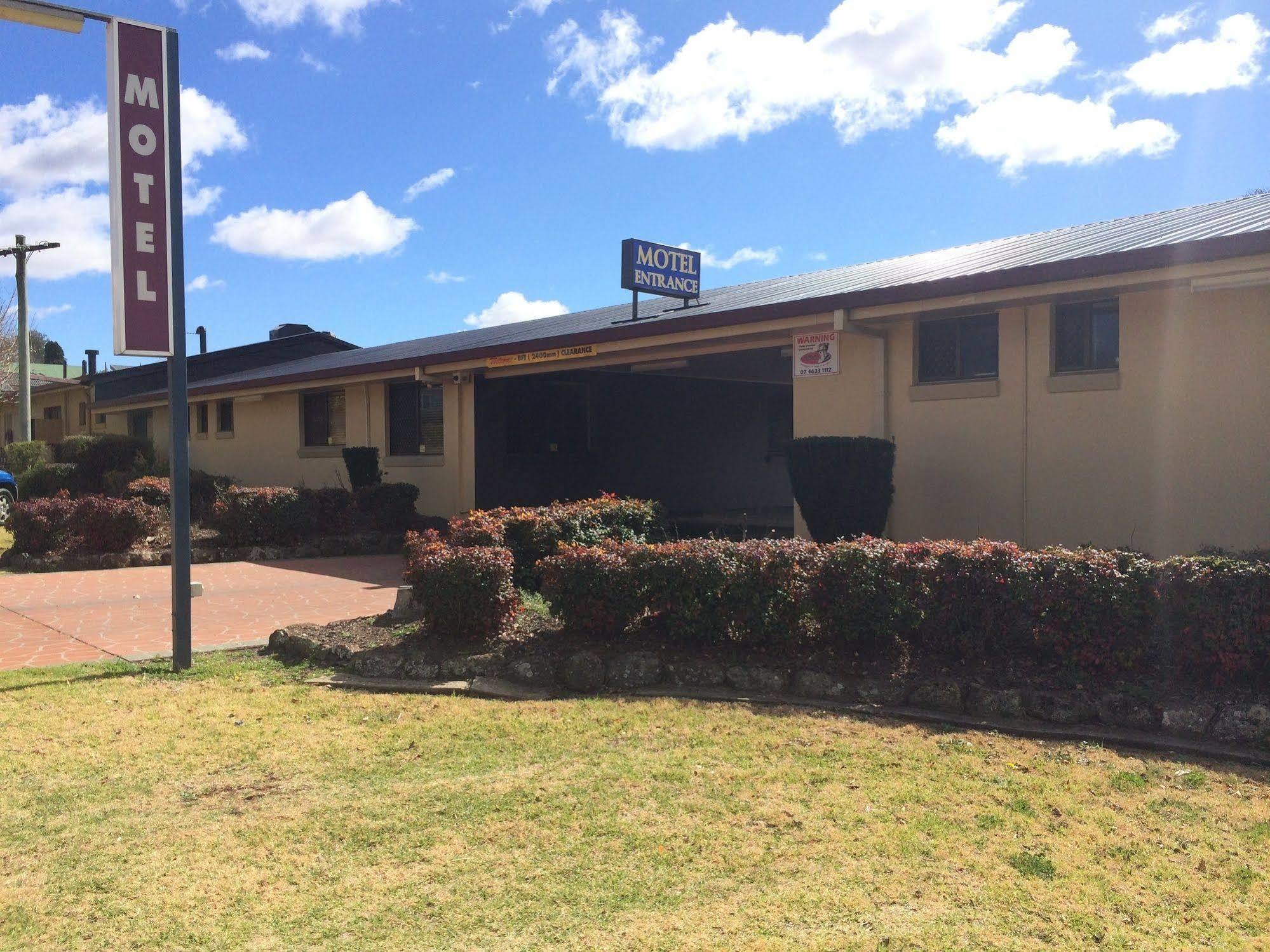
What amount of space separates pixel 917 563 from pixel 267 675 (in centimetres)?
450

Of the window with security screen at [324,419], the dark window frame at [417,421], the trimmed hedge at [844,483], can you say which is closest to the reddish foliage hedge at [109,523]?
the dark window frame at [417,421]

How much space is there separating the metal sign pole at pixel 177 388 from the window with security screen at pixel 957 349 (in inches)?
274

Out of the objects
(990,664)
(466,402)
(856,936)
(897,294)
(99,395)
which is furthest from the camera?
(99,395)

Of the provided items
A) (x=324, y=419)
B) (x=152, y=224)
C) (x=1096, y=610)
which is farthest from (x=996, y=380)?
(x=324, y=419)

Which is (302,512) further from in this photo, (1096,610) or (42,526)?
(1096,610)

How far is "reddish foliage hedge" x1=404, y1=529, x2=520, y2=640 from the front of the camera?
698 centimetres

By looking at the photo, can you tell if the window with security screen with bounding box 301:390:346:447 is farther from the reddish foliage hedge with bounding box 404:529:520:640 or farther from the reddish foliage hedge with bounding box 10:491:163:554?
the reddish foliage hedge with bounding box 404:529:520:640

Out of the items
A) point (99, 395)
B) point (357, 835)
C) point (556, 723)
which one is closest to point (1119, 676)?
point (556, 723)

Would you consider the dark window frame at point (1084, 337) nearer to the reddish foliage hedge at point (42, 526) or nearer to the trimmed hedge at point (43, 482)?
the reddish foliage hedge at point (42, 526)

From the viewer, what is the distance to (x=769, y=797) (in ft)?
14.2

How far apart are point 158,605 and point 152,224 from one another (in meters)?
4.43

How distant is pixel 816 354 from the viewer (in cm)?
1094

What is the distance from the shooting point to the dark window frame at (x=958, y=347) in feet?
31.9

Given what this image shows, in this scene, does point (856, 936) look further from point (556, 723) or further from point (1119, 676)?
point (1119, 676)
